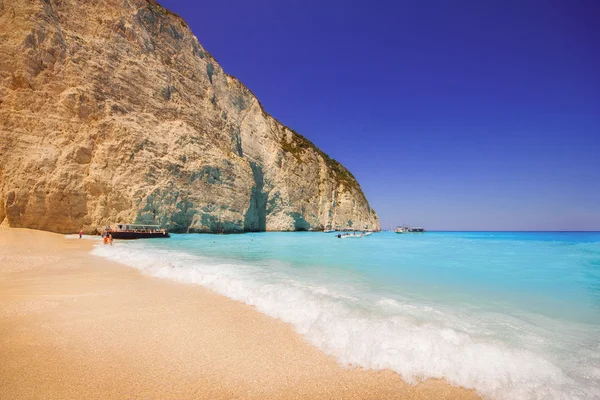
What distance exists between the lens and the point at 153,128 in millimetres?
37344

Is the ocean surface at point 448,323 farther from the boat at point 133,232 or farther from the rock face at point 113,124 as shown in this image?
the rock face at point 113,124

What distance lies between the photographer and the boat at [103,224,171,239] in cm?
2930

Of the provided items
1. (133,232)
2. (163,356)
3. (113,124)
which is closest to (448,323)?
(163,356)

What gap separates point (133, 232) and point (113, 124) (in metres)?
13.5

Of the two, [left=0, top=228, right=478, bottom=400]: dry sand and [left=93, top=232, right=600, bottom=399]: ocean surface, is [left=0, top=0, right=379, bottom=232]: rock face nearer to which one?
[left=93, top=232, right=600, bottom=399]: ocean surface

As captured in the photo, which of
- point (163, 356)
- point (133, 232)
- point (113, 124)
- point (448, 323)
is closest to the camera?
point (163, 356)

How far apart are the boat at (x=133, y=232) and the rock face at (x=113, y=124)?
205 centimetres

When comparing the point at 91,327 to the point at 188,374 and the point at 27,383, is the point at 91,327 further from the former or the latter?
the point at 188,374

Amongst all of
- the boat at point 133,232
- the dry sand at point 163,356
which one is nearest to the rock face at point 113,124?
the boat at point 133,232

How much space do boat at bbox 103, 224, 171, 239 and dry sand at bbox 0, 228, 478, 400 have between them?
25550 millimetres

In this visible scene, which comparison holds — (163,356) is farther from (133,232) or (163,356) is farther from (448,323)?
(133,232)

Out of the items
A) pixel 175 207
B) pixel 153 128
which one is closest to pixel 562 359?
pixel 175 207

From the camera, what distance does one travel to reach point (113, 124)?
33688mm

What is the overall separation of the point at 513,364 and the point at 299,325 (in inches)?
121
